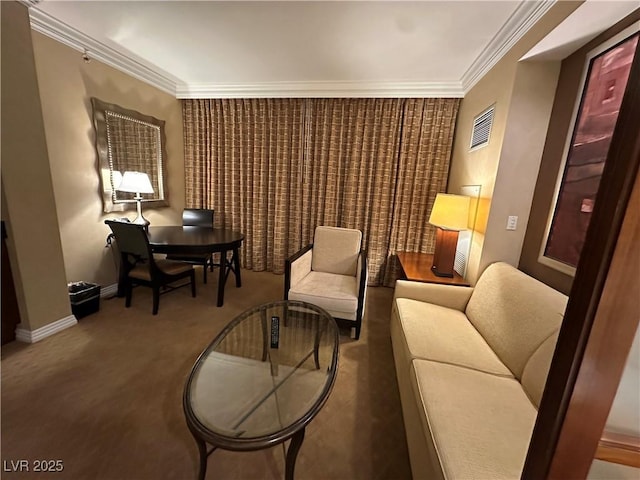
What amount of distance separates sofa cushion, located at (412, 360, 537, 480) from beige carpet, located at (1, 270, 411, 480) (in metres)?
0.45

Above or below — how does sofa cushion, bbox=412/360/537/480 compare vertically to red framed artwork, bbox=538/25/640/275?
below

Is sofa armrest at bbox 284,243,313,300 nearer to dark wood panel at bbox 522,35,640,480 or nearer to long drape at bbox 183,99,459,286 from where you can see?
long drape at bbox 183,99,459,286

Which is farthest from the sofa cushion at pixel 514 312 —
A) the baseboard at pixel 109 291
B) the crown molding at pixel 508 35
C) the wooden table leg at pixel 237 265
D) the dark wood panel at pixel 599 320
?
the baseboard at pixel 109 291

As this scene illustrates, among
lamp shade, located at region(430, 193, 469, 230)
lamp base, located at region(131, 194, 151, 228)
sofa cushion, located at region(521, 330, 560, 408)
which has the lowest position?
sofa cushion, located at region(521, 330, 560, 408)

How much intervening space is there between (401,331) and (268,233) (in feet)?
8.03

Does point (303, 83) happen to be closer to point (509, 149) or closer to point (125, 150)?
point (125, 150)

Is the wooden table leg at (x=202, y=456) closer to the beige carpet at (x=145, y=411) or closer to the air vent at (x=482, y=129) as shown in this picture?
the beige carpet at (x=145, y=411)

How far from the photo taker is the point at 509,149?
6.21 feet

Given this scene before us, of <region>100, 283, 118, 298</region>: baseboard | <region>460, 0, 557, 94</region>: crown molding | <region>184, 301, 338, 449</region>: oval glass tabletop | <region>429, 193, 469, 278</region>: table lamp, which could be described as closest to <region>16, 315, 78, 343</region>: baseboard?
<region>100, 283, 118, 298</region>: baseboard

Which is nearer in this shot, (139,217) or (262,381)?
(262,381)

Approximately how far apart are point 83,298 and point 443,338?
9.93 feet

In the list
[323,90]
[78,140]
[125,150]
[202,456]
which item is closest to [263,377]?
[202,456]

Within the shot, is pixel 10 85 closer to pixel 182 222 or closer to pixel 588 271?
pixel 182 222

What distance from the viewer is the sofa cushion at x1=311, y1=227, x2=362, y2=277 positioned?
8.98 ft
